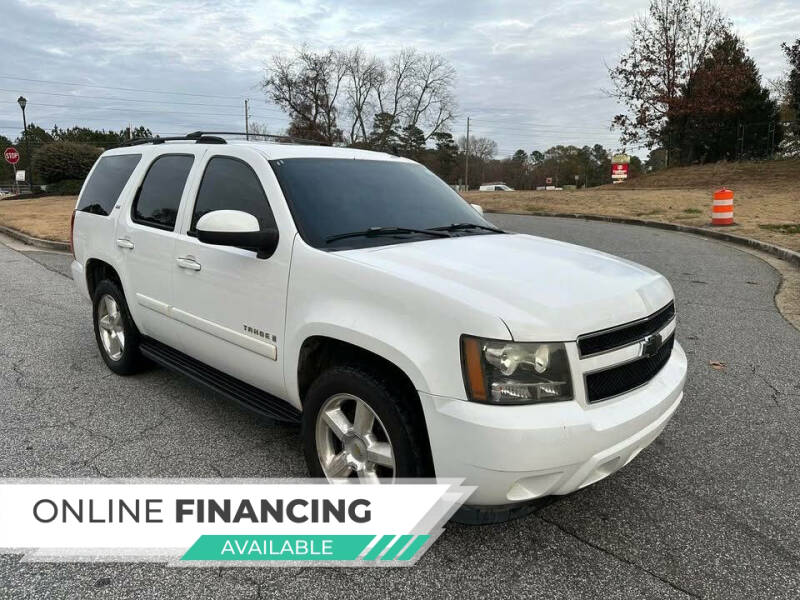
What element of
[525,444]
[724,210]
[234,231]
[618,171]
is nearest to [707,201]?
[724,210]

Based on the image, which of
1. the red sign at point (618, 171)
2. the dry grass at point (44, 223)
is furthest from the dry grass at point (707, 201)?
the dry grass at point (44, 223)

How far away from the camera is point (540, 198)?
2477 centimetres

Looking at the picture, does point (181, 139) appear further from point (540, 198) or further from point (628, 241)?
point (540, 198)

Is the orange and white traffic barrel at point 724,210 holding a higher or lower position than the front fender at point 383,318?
higher

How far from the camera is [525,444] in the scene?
7.10 feet

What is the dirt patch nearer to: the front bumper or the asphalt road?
the asphalt road

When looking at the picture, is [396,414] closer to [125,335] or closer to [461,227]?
[461,227]

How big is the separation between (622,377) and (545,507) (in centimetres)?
71

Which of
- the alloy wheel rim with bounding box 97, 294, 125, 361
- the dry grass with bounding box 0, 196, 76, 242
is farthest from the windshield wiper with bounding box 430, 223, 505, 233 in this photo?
the dry grass with bounding box 0, 196, 76, 242

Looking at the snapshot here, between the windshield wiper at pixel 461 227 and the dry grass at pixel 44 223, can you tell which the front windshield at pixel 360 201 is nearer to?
the windshield wiper at pixel 461 227

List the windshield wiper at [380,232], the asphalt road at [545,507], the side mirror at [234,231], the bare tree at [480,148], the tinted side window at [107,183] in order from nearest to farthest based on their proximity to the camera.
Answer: the asphalt road at [545,507] → the side mirror at [234,231] → the windshield wiper at [380,232] → the tinted side window at [107,183] → the bare tree at [480,148]

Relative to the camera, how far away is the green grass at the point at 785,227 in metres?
12.6

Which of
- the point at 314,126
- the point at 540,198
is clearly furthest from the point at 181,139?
the point at 314,126

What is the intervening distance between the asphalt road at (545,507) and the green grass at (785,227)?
26.4ft
